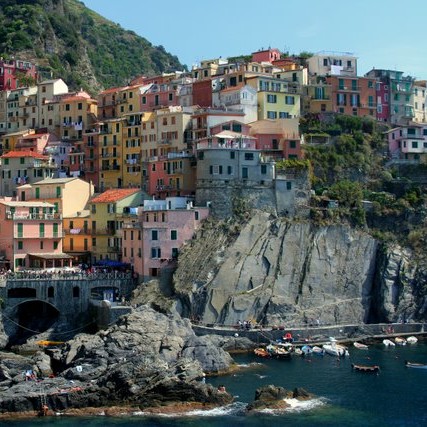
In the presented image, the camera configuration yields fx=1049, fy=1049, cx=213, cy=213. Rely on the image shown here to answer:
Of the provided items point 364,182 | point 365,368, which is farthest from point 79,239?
point 365,368

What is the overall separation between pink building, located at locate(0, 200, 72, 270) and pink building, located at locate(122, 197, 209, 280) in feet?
25.7

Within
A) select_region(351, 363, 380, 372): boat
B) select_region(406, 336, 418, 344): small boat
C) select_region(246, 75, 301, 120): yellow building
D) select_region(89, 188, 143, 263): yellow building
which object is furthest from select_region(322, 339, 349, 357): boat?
select_region(246, 75, 301, 120): yellow building

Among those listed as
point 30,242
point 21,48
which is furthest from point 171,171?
point 21,48

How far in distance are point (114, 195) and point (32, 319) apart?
15.4 metres

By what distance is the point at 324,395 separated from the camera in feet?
231

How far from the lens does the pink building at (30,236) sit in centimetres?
9506

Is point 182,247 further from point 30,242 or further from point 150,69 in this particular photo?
point 150,69

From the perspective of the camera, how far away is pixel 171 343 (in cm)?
7656

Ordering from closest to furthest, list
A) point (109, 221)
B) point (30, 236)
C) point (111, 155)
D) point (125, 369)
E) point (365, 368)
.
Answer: point (125, 369)
point (365, 368)
point (30, 236)
point (109, 221)
point (111, 155)

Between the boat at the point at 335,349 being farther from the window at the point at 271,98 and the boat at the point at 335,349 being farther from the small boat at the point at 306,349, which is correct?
the window at the point at 271,98

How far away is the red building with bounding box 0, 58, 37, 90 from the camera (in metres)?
130

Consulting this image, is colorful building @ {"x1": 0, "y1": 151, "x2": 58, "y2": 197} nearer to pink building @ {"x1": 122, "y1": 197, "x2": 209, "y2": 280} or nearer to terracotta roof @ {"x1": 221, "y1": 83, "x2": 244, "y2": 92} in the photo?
pink building @ {"x1": 122, "y1": 197, "x2": 209, "y2": 280}

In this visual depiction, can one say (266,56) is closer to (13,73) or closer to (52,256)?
(13,73)

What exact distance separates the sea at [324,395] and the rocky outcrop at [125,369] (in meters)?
1.78
